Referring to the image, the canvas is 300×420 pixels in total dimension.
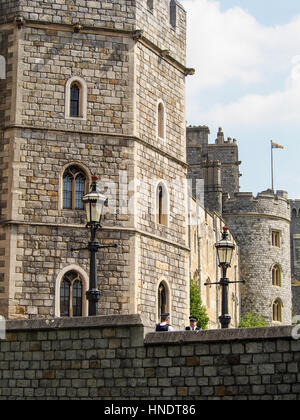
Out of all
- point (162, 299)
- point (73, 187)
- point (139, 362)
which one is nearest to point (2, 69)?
point (73, 187)

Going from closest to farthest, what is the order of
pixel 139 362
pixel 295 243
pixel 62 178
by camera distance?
pixel 139 362
pixel 62 178
pixel 295 243

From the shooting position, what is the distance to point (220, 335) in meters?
14.5

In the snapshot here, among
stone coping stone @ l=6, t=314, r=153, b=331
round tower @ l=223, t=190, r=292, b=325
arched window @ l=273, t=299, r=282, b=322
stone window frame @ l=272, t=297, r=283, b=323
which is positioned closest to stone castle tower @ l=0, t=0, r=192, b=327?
stone coping stone @ l=6, t=314, r=153, b=331

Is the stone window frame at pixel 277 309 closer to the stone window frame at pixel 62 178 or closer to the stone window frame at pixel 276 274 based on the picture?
the stone window frame at pixel 276 274

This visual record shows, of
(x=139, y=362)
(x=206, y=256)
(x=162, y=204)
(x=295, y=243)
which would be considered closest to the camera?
(x=139, y=362)

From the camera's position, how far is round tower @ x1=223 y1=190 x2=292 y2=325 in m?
51.9

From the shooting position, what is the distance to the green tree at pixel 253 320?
48.2 m

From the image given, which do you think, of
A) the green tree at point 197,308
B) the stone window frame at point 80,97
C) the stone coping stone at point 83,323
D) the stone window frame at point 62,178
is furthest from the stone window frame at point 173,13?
the green tree at point 197,308

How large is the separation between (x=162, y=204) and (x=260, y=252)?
2879 cm

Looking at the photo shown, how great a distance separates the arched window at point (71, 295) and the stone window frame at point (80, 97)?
369 cm

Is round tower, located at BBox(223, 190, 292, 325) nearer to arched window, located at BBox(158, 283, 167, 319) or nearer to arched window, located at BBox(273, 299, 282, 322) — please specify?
arched window, located at BBox(273, 299, 282, 322)

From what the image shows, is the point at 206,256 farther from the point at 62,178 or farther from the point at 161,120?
the point at 62,178

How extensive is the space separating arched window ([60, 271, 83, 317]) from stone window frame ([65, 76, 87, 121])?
3.69 metres
